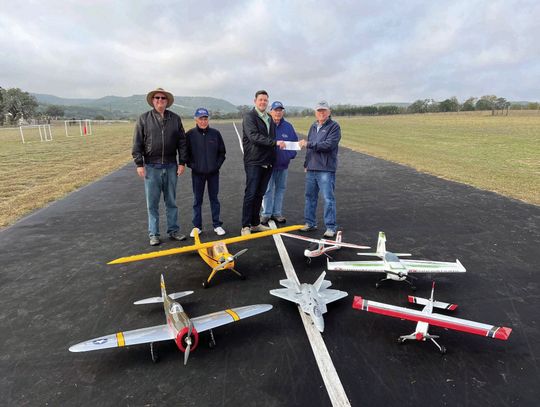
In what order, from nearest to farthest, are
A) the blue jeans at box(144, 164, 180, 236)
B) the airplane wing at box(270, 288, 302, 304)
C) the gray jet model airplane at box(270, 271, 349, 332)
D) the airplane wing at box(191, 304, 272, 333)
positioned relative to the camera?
the airplane wing at box(191, 304, 272, 333)
the gray jet model airplane at box(270, 271, 349, 332)
the airplane wing at box(270, 288, 302, 304)
the blue jeans at box(144, 164, 180, 236)

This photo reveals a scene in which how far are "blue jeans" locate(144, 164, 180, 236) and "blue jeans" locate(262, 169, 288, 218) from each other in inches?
82.3

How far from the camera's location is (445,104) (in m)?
146

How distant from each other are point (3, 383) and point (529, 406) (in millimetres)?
4699

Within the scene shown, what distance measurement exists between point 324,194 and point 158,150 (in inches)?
129

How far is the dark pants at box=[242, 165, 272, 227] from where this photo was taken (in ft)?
22.2

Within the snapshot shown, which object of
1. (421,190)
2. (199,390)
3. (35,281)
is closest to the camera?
(199,390)

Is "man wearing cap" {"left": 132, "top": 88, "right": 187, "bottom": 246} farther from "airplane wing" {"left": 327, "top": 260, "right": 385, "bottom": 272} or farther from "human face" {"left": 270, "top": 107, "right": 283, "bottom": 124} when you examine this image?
"airplane wing" {"left": 327, "top": 260, "right": 385, "bottom": 272}

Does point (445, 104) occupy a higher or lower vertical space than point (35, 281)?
higher

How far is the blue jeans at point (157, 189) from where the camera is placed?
6.40 metres

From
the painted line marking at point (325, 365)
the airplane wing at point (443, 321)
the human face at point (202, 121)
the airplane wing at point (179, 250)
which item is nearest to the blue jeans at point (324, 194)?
the airplane wing at point (179, 250)

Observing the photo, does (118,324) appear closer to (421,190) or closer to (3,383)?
(3,383)

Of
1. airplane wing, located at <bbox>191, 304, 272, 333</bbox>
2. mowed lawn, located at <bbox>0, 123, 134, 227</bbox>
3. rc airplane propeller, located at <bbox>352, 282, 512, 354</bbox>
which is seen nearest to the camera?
rc airplane propeller, located at <bbox>352, 282, 512, 354</bbox>

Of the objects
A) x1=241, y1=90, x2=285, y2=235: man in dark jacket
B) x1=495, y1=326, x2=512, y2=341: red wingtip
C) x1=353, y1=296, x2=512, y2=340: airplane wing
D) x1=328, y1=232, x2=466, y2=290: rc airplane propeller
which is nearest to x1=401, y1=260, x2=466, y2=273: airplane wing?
x1=328, y1=232, x2=466, y2=290: rc airplane propeller

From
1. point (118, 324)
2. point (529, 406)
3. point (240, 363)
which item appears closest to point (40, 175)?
point (118, 324)
